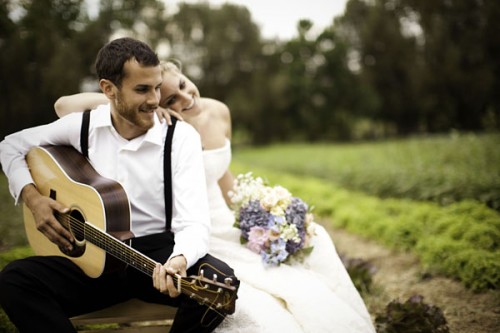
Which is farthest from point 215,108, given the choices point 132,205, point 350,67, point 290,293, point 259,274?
point 350,67

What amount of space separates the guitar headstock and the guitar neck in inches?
7.5

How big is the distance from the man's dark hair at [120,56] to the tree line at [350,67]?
1982 centimetres

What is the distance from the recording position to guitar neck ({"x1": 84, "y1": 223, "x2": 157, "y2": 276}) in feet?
6.54

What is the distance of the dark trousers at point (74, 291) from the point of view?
6.50 ft

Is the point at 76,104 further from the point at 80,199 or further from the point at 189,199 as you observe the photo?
the point at 189,199

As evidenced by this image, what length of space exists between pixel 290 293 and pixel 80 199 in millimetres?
1358

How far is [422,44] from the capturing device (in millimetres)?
27766

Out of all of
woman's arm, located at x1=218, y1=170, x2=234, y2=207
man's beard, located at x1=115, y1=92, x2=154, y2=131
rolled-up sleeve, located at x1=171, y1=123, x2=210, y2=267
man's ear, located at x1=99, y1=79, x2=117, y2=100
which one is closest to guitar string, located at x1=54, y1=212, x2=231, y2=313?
rolled-up sleeve, located at x1=171, y1=123, x2=210, y2=267

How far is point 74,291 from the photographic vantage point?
2.19 meters

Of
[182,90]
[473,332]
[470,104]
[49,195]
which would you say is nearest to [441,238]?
[473,332]

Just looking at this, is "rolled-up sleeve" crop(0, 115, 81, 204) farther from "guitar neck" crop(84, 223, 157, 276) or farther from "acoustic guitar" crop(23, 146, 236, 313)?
"guitar neck" crop(84, 223, 157, 276)

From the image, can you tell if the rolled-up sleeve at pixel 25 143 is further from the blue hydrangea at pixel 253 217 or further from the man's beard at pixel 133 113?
the blue hydrangea at pixel 253 217

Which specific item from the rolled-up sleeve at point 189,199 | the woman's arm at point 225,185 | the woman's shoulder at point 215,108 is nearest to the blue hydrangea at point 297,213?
the rolled-up sleeve at point 189,199

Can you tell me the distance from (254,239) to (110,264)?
94 centimetres
